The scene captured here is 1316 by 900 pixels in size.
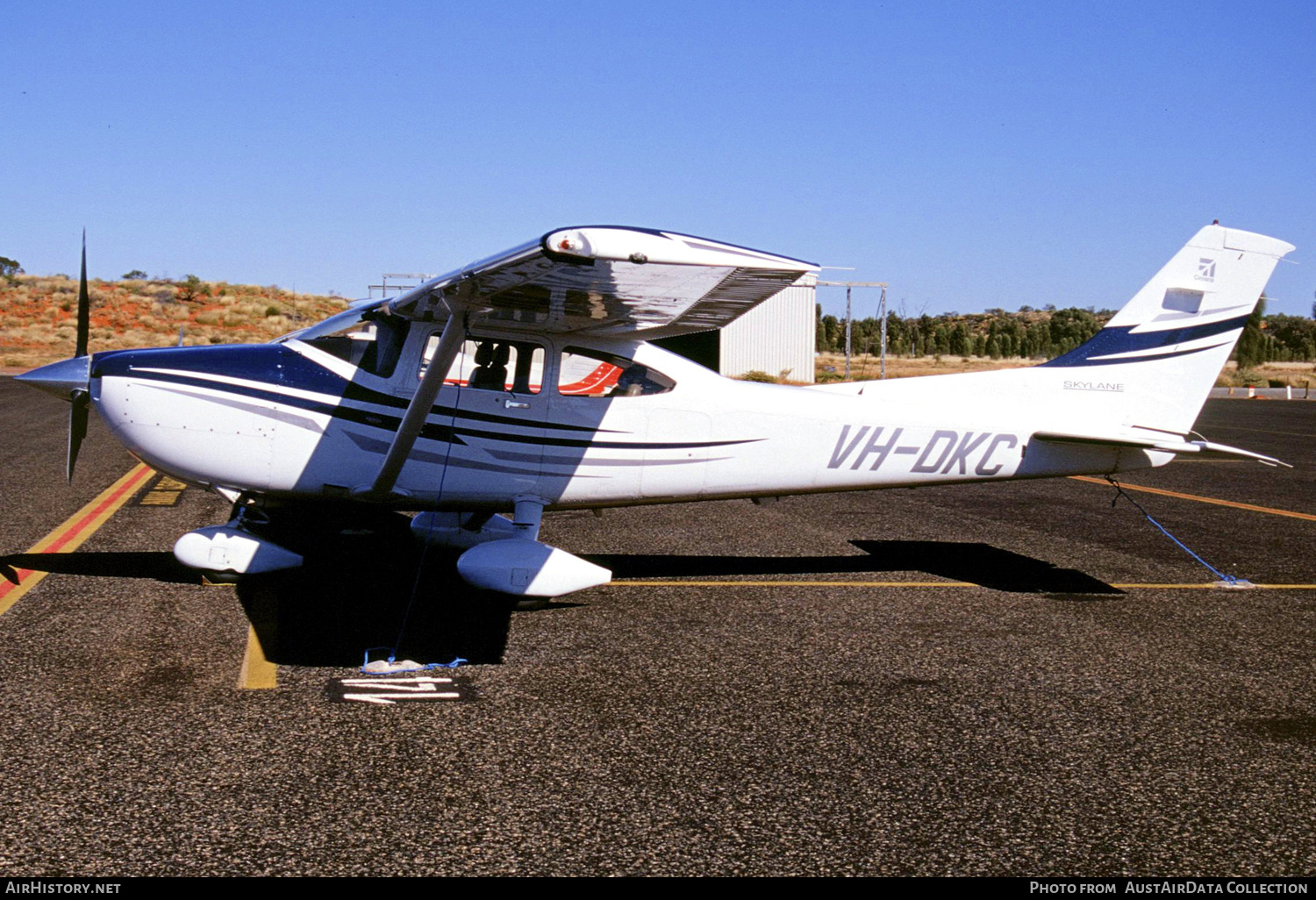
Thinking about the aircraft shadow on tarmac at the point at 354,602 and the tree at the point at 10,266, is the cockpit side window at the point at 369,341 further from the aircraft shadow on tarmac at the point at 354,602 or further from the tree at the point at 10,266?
the tree at the point at 10,266

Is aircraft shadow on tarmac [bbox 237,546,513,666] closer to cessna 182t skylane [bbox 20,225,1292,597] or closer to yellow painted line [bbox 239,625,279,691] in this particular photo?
yellow painted line [bbox 239,625,279,691]

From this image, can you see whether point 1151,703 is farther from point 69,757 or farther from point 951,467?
point 69,757

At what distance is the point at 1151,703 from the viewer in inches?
198

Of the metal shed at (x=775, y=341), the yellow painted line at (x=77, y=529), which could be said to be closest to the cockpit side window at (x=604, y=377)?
the yellow painted line at (x=77, y=529)

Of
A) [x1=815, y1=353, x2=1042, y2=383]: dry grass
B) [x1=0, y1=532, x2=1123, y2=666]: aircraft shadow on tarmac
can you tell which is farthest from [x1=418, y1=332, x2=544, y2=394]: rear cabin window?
[x1=815, y1=353, x2=1042, y2=383]: dry grass

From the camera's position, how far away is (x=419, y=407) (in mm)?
6391

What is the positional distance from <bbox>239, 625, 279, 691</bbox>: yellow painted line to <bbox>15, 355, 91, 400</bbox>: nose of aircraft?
7.54 feet

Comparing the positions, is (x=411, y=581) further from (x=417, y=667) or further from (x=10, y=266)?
(x=10, y=266)

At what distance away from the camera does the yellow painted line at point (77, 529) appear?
6.56 meters

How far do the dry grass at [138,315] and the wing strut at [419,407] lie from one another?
150 ft

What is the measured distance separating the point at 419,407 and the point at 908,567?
4013 millimetres

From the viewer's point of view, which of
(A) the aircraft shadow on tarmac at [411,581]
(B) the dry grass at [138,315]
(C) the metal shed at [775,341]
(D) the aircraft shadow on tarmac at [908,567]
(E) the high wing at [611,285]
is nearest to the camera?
(E) the high wing at [611,285]

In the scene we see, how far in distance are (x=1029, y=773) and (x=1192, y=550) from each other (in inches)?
238

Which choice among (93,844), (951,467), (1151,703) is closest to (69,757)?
(93,844)
